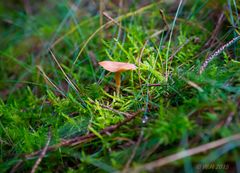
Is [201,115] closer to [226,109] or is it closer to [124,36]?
[226,109]

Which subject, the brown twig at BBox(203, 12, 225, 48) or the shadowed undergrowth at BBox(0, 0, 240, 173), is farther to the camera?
the brown twig at BBox(203, 12, 225, 48)

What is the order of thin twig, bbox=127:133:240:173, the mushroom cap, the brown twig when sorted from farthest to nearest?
1. the brown twig
2. the mushroom cap
3. thin twig, bbox=127:133:240:173

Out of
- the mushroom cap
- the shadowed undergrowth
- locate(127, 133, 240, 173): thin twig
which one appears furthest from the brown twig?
locate(127, 133, 240, 173): thin twig

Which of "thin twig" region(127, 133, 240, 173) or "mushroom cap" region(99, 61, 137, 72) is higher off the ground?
"mushroom cap" region(99, 61, 137, 72)

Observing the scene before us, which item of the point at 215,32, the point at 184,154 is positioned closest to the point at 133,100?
the point at 184,154

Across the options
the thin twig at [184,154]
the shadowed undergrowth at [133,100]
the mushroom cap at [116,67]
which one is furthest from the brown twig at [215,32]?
the thin twig at [184,154]

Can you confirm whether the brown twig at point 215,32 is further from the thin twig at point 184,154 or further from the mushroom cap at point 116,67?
the thin twig at point 184,154

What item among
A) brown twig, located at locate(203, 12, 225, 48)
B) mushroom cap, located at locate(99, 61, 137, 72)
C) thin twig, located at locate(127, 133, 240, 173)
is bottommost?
thin twig, located at locate(127, 133, 240, 173)

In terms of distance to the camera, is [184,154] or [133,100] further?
[133,100]

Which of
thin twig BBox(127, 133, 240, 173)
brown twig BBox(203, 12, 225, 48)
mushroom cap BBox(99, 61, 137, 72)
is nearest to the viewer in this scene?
thin twig BBox(127, 133, 240, 173)

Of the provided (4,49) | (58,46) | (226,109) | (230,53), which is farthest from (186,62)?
(4,49)

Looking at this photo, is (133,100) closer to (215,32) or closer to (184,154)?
(184,154)

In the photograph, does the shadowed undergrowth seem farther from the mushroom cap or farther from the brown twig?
the mushroom cap
